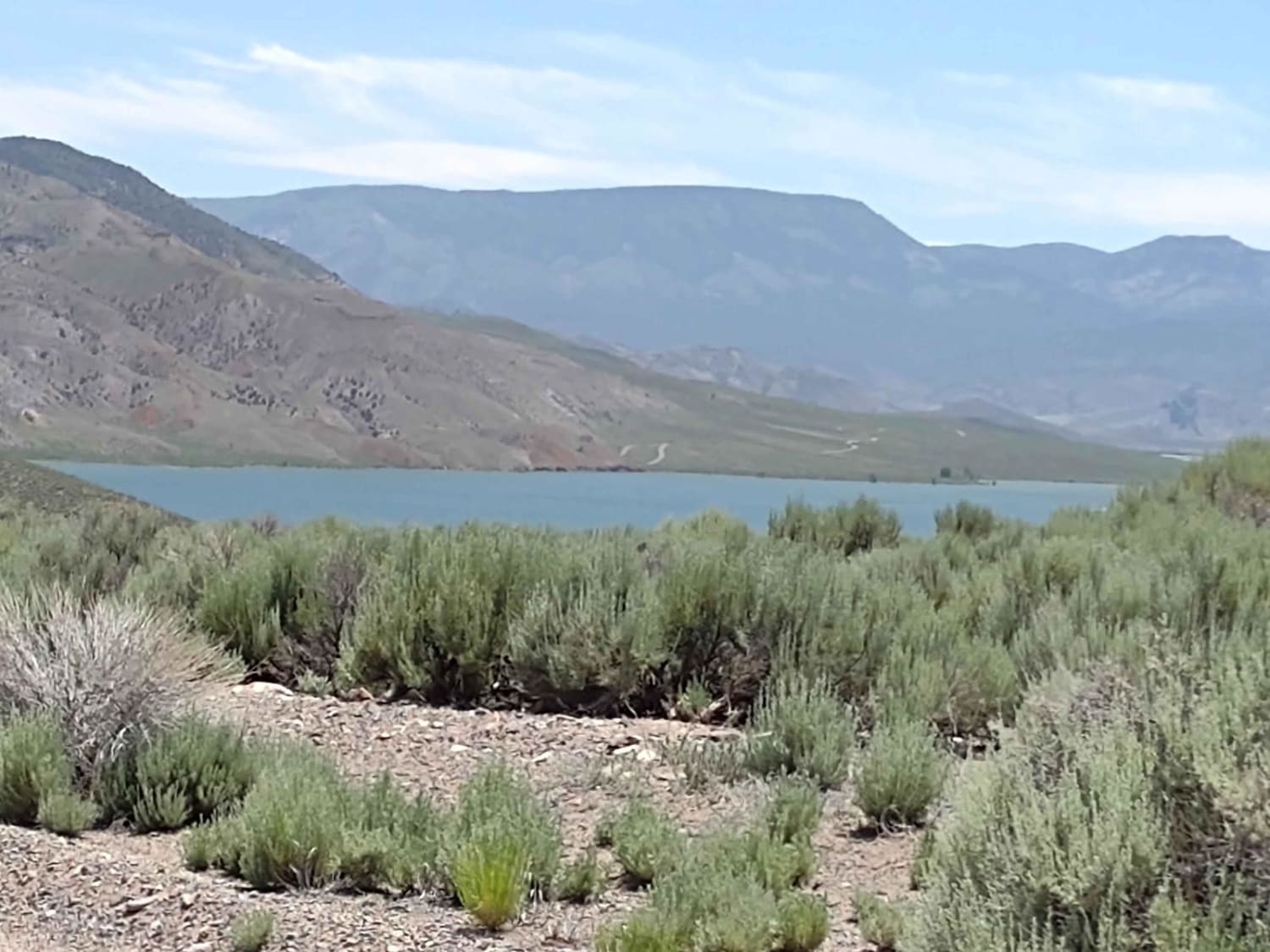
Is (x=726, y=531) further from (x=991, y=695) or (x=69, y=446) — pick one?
(x=69, y=446)

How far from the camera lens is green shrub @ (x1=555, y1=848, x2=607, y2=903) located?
689 cm

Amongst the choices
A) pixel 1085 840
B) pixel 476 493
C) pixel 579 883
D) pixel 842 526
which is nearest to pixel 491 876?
pixel 579 883

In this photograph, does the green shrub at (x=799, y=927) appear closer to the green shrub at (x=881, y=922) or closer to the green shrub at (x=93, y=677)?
the green shrub at (x=881, y=922)

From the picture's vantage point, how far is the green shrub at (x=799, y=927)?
622 centimetres

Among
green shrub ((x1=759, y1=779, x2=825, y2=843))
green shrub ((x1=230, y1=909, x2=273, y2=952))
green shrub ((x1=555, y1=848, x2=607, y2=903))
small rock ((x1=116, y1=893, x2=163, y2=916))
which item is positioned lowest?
small rock ((x1=116, y1=893, x2=163, y2=916))

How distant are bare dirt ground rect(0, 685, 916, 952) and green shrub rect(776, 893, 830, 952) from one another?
0.41 feet

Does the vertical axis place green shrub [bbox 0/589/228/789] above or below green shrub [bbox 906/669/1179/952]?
below

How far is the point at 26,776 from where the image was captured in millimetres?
8031

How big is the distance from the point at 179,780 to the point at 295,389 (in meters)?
135

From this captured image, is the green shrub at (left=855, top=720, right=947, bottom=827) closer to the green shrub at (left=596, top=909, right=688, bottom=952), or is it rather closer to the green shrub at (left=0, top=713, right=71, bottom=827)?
the green shrub at (left=596, top=909, right=688, bottom=952)

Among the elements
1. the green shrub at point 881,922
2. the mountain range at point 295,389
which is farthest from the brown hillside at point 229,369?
the green shrub at point 881,922

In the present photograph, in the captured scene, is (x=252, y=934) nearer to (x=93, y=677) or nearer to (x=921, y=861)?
(x=921, y=861)

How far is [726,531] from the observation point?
1877cm

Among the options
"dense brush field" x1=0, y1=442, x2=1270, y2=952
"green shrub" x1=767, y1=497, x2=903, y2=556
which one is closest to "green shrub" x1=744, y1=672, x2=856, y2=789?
"dense brush field" x1=0, y1=442, x2=1270, y2=952
